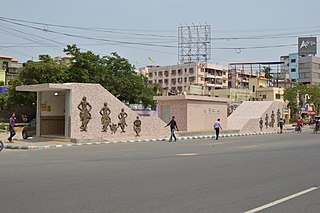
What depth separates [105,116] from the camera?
91.7 ft

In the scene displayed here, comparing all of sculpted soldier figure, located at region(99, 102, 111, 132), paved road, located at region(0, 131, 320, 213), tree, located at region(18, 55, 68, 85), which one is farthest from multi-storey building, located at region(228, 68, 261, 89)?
paved road, located at region(0, 131, 320, 213)

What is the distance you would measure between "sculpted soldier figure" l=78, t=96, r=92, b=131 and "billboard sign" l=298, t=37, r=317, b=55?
87.7 meters

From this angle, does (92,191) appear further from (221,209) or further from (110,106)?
(110,106)

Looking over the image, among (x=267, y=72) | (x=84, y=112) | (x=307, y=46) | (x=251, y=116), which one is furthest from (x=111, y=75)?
(x=307, y=46)

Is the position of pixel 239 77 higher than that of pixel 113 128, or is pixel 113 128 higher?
pixel 239 77

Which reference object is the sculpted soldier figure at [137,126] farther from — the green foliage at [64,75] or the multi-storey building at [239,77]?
the multi-storey building at [239,77]

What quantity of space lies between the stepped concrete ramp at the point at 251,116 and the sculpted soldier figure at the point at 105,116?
1868 cm

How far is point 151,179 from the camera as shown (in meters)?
10.9

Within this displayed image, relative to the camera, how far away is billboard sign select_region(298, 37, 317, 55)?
102875 mm

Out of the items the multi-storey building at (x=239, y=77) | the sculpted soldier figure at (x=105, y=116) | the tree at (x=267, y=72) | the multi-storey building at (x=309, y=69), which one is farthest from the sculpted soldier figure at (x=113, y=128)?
the multi-storey building at (x=309, y=69)

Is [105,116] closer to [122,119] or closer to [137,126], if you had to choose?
[122,119]

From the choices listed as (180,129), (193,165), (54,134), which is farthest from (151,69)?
(193,165)

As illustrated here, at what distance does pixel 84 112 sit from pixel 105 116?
5.81 feet

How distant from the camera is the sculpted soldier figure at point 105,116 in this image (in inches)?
1094
